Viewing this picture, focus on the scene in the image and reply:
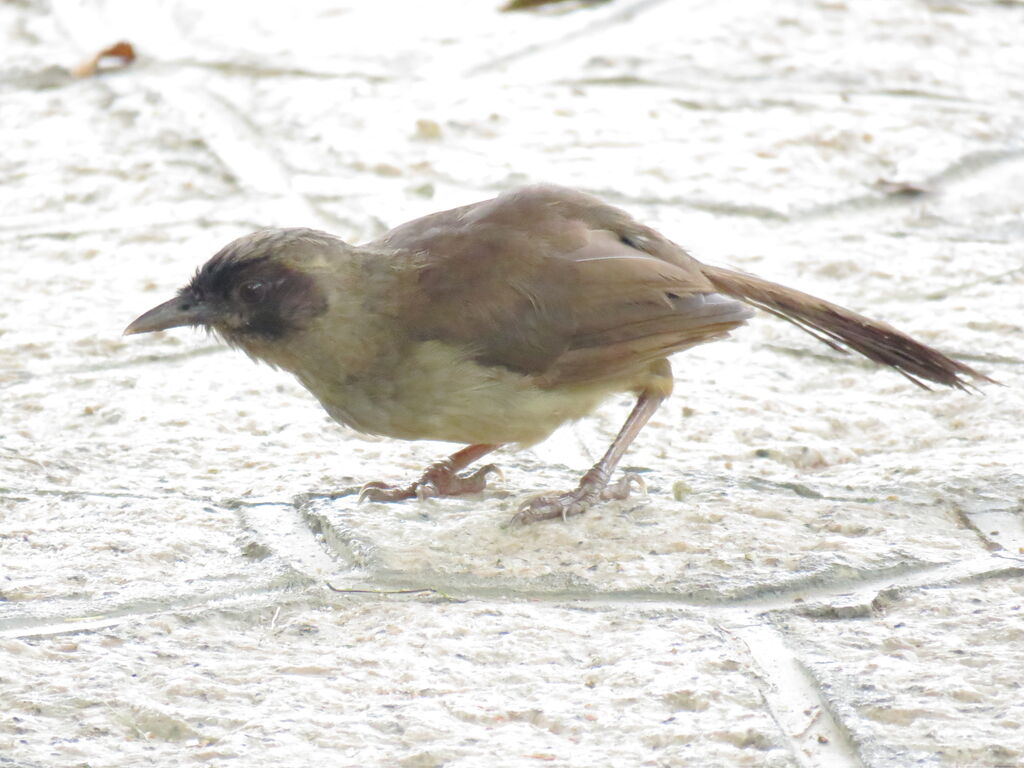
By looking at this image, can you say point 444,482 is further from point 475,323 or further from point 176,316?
point 176,316

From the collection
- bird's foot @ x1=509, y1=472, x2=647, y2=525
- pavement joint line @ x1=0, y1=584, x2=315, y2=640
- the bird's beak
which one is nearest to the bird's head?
the bird's beak

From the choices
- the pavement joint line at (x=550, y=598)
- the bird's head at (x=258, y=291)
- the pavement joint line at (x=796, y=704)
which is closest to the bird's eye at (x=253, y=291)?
the bird's head at (x=258, y=291)

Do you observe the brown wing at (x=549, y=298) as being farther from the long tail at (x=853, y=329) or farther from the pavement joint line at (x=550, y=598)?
the pavement joint line at (x=550, y=598)

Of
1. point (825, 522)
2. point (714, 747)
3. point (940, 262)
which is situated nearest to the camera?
point (714, 747)

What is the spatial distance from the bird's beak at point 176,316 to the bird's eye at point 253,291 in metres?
0.10

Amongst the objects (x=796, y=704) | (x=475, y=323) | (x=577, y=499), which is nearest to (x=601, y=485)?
(x=577, y=499)

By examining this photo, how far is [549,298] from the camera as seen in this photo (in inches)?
158

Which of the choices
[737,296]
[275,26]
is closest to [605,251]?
[737,296]

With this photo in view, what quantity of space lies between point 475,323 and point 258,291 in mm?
569

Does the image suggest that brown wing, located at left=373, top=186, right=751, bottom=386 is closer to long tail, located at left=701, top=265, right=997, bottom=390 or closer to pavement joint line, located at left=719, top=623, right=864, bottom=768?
long tail, located at left=701, top=265, right=997, bottom=390

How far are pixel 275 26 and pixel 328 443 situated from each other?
388 cm

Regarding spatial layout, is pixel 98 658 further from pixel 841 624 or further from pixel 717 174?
pixel 717 174

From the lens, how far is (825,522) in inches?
A: 152

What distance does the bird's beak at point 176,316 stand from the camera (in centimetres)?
Result: 410
